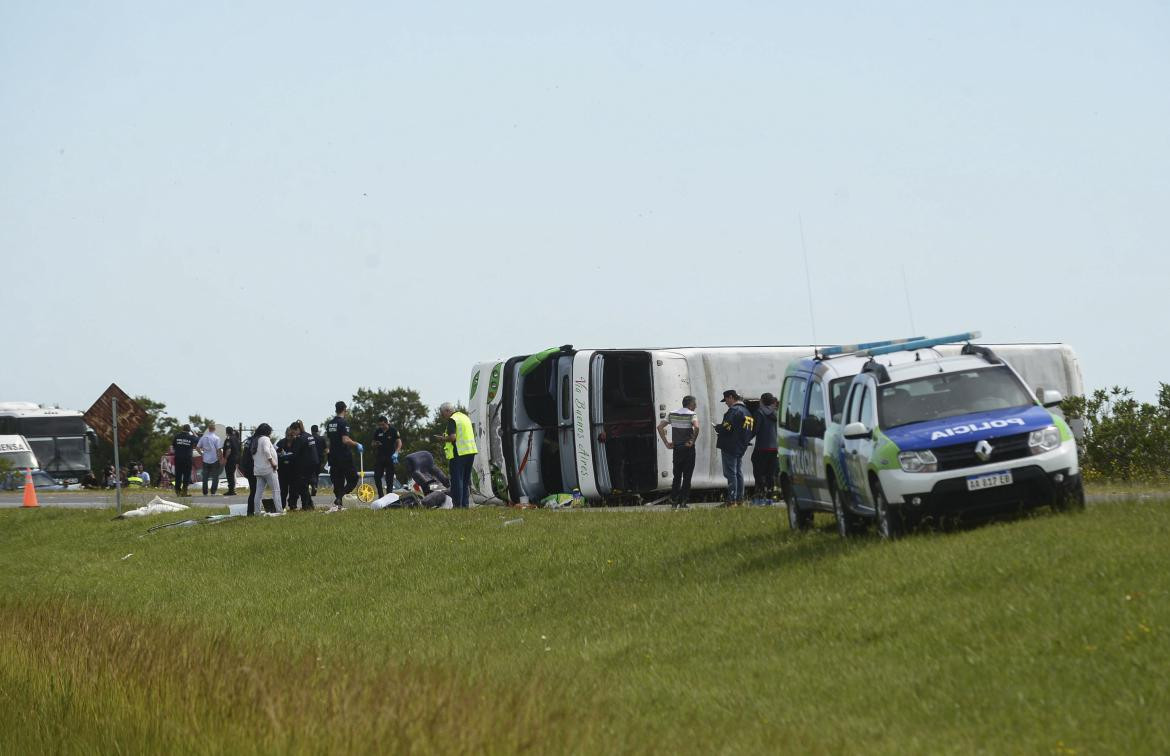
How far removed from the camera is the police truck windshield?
50.5 ft

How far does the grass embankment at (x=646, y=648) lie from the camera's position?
8.23 metres

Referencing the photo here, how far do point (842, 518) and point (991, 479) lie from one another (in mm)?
2430

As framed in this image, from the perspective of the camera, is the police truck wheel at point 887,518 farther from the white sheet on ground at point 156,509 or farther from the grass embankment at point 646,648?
the white sheet on ground at point 156,509

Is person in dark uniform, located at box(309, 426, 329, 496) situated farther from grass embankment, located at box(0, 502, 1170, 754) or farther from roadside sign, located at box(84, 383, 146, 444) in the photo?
grass embankment, located at box(0, 502, 1170, 754)

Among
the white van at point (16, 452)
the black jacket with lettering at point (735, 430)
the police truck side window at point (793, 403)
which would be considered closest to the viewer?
the police truck side window at point (793, 403)

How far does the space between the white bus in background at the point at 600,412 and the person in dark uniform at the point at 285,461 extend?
10.9 feet

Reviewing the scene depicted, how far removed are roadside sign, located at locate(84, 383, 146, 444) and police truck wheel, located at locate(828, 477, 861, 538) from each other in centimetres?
1726

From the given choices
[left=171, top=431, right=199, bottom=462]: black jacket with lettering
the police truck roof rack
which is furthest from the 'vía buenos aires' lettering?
[left=171, top=431, right=199, bottom=462]: black jacket with lettering

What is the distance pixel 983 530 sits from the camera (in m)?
14.4

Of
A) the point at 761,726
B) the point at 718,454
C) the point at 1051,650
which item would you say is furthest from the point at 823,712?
the point at 718,454

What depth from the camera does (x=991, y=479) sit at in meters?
14.5

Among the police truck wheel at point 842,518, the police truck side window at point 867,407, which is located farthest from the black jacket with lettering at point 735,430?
the police truck side window at point 867,407

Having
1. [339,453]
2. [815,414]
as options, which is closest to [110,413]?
[339,453]

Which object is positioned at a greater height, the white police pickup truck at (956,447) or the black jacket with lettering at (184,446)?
the black jacket with lettering at (184,446)
